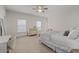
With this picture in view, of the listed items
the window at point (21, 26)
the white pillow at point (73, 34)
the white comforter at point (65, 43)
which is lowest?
the white comforter at point (65, 43)

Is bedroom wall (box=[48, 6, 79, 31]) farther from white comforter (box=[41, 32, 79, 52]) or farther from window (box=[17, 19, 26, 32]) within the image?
window (box=[17, 19, 26, 32])

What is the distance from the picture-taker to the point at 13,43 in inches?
91.7

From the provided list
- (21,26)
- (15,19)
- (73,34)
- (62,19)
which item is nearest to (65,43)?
(73,34)

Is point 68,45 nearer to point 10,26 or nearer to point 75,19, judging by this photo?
point 75,19

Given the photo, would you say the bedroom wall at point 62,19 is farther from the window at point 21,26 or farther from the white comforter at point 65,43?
the window at point 21,26

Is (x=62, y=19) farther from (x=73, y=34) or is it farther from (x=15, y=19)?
(x=15, y=19)

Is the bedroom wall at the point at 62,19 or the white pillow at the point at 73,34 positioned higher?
the bedroom wall at the point at 62,19

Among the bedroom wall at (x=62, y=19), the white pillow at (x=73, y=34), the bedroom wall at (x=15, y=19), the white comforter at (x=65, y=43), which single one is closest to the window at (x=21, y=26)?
the bedroom wall at (x=15, y=19)

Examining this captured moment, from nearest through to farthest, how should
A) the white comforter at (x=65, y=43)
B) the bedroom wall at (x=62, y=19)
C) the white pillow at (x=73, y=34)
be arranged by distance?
the white comforter at (x=65, y=43)
the white pillow at (x=73, y=34)
the bedroom wall at (x=62, y=19)

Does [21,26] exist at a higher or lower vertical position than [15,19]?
lower
